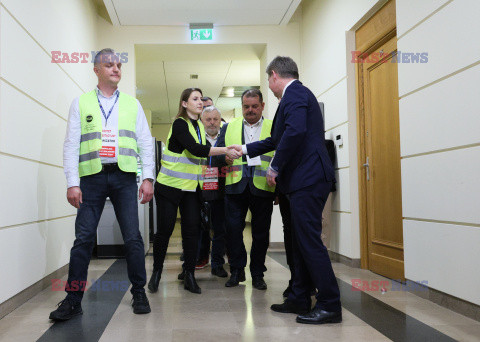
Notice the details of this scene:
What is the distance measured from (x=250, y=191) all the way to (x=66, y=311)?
4.44 feet

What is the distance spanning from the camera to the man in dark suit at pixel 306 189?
234 cm

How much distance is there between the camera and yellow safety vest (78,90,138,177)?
2.50m

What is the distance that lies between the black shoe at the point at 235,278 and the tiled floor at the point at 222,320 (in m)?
0.06

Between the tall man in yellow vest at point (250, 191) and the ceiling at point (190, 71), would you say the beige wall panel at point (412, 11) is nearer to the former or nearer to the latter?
the tall man in yellow vest at point (250, 191)

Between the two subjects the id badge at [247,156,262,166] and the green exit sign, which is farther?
the green exit sign

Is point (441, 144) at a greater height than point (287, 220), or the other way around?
point (441, 144)

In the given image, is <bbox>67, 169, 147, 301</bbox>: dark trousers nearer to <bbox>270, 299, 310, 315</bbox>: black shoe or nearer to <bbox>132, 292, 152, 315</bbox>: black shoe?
<bbox>132, 292, 152, 315</bbox>: black shoe

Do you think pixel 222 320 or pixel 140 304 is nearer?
pixel 222 320

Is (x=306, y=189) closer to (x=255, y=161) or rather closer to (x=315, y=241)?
(x=315, y=241)

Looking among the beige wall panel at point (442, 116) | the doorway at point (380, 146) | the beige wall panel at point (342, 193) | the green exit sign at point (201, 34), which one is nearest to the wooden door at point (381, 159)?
the doorway at point (380, 146)

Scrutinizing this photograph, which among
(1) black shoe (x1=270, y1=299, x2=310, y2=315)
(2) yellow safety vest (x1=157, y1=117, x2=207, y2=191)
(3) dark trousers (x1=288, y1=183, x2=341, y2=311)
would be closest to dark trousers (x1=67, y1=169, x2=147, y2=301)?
(2) yellow safety vest (x1=157, y1=117, x2=207, y2=191)

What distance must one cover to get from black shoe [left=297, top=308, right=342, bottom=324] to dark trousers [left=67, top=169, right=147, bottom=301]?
94 cm

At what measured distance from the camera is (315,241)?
2.36 m

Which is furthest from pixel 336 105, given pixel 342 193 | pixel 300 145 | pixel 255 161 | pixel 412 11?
pixel 300 145
